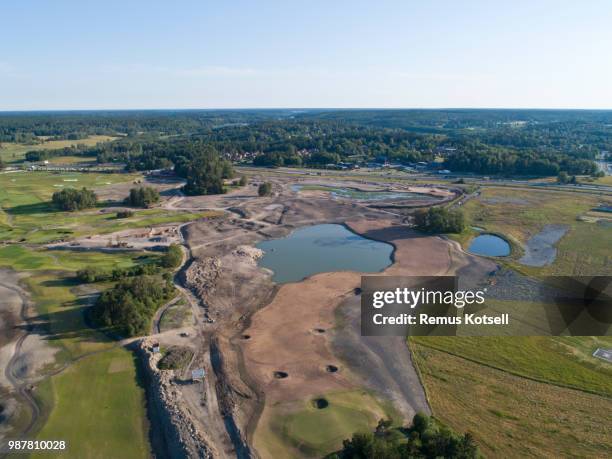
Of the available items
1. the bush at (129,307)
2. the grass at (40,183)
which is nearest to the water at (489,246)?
the bush at (129,307)

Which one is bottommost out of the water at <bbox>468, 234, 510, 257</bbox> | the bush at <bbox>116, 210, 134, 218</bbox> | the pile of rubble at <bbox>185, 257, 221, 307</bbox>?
the water at <bbox>468, 234, 510, 257</bbox>

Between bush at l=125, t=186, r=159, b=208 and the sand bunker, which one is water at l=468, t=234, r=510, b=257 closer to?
the sand bunker

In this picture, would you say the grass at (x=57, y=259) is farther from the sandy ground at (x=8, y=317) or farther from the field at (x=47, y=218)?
the field at (x=47, y=218)

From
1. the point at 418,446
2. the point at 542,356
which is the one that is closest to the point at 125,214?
the point at 418,446

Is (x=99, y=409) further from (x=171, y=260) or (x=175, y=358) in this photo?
(x=171, y=260)

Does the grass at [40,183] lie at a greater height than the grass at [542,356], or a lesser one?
greater

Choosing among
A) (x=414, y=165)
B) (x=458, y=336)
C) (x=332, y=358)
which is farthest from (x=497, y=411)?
(x=414, y=165)

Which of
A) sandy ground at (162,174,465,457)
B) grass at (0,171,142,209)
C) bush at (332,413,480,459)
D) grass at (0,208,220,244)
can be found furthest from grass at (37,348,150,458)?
grass at (0,171,142,209)
